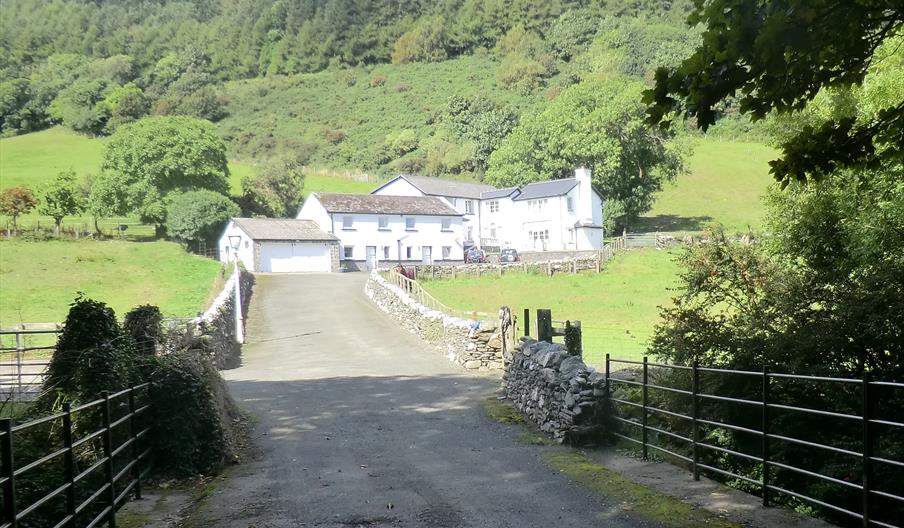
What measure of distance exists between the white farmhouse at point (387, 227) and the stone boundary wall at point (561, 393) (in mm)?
50509

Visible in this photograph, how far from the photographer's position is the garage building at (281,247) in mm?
57344

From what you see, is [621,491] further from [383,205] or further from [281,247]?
[383,205]

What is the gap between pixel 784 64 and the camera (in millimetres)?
6316

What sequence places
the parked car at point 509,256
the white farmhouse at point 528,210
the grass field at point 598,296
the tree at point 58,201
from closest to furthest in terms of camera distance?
the grass field at point 598,296 → the parked car at point 509,256 → the tree at point 58,201 → the white farmhouse at point 528,210

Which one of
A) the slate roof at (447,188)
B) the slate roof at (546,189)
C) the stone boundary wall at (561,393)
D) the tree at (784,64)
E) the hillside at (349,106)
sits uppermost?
the hillside at (349,106)

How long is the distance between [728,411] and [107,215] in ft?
218

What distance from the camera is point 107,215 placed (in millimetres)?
66062

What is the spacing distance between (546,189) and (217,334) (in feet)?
169

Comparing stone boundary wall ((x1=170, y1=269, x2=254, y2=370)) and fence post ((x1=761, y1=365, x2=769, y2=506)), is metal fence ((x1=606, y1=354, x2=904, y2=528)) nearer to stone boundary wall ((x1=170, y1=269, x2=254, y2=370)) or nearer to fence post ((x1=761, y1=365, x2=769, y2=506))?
fence post ((x1=761, y1=365, x2=769, y2=506))

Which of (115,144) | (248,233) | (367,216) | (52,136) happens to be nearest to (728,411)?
(248,233)

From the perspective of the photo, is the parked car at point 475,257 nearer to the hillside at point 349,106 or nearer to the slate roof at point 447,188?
the slate roof at point 447,188

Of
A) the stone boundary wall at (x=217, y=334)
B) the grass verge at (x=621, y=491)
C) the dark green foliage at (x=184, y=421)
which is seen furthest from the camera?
the stone boundary wall at (x=217, y=334)

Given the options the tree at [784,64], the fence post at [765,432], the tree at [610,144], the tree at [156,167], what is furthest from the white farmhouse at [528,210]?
the fence post at [765,432]

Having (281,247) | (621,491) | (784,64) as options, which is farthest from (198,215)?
(784,64)
